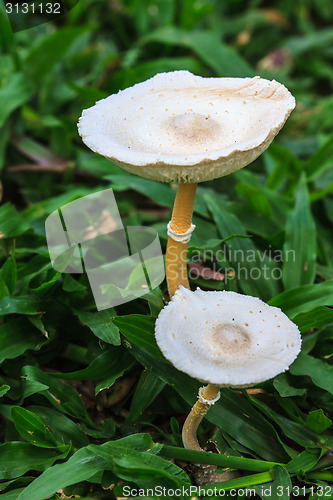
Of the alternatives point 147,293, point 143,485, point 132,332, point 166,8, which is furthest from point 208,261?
point 166,8

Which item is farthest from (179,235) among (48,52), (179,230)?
(48,52)

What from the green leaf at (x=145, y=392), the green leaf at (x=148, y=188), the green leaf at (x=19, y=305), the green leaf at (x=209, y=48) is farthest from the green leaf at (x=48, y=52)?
the green leaf at (x=145, y=392)

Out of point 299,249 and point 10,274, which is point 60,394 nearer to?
point 10,274

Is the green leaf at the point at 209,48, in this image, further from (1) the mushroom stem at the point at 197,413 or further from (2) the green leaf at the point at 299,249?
(1) the mushroom stem at the point at 197,413

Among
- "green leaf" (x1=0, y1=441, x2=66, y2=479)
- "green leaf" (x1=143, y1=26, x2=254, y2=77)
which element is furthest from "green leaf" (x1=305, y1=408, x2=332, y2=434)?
"green leaf" (x1=143, y1=26, x2=254, y2=77)

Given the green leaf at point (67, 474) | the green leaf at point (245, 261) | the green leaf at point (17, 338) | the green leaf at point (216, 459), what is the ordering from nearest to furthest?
1. the green leaf at point (67, 474)
2. the green leaf at point (216, 459)
3. the green leaf at point (17, 338)
4. the green leaf at point (245, 261)

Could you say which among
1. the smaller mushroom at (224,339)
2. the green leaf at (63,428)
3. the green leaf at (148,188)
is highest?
the smaller mushroom at (224,339)

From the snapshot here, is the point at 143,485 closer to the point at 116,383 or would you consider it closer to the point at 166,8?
the point at 116,383
